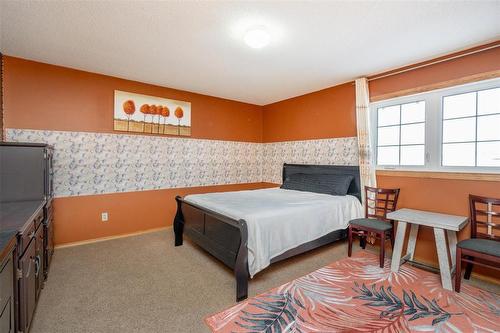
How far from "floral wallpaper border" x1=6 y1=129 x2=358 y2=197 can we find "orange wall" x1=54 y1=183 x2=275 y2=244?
0.37ft

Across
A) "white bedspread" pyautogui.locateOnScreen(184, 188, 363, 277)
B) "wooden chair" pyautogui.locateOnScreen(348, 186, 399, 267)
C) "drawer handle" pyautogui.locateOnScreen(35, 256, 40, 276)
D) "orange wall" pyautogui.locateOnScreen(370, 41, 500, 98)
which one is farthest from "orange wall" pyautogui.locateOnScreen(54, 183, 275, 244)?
"orange wall" pyautogui.locateOnScreen(370, 41, 500, 98)

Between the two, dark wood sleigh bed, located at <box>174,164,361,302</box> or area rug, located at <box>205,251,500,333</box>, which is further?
dark wood sleigh bed, located at <box>174,164,361,302</box>

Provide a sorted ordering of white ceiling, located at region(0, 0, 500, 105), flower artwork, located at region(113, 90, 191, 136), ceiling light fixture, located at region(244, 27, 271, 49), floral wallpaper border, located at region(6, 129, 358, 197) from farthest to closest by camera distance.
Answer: flower artwork, located at region(113, 90, 191, 136), floral wallpaper border, located at region(6, 129, 358, 197), ceiling light fixture, located at region(244, 27, 271, 49), white ceiling, located at region(0, 0, 500, 105)

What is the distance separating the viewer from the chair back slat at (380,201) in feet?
9.87

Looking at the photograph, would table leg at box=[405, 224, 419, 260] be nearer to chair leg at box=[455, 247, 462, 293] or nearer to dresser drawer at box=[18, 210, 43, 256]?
chair leg at box=[455, 247, 462, 293]

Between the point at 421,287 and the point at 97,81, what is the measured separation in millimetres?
4705

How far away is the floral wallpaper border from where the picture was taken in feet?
10.5

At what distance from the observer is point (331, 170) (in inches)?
152

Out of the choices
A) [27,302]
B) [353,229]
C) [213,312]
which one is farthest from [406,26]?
[27,302]

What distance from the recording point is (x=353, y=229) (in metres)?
3.00

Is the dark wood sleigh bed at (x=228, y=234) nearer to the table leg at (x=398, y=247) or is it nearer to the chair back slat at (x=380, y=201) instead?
the chair back slat at (x=380, y=201)

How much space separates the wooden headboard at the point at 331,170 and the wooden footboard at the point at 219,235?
7.01 ft

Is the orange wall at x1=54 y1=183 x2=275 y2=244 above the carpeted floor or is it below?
above

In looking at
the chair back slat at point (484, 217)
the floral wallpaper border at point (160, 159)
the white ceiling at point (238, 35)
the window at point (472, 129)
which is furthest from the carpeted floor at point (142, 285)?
the white ceiling at point (238, 35)
